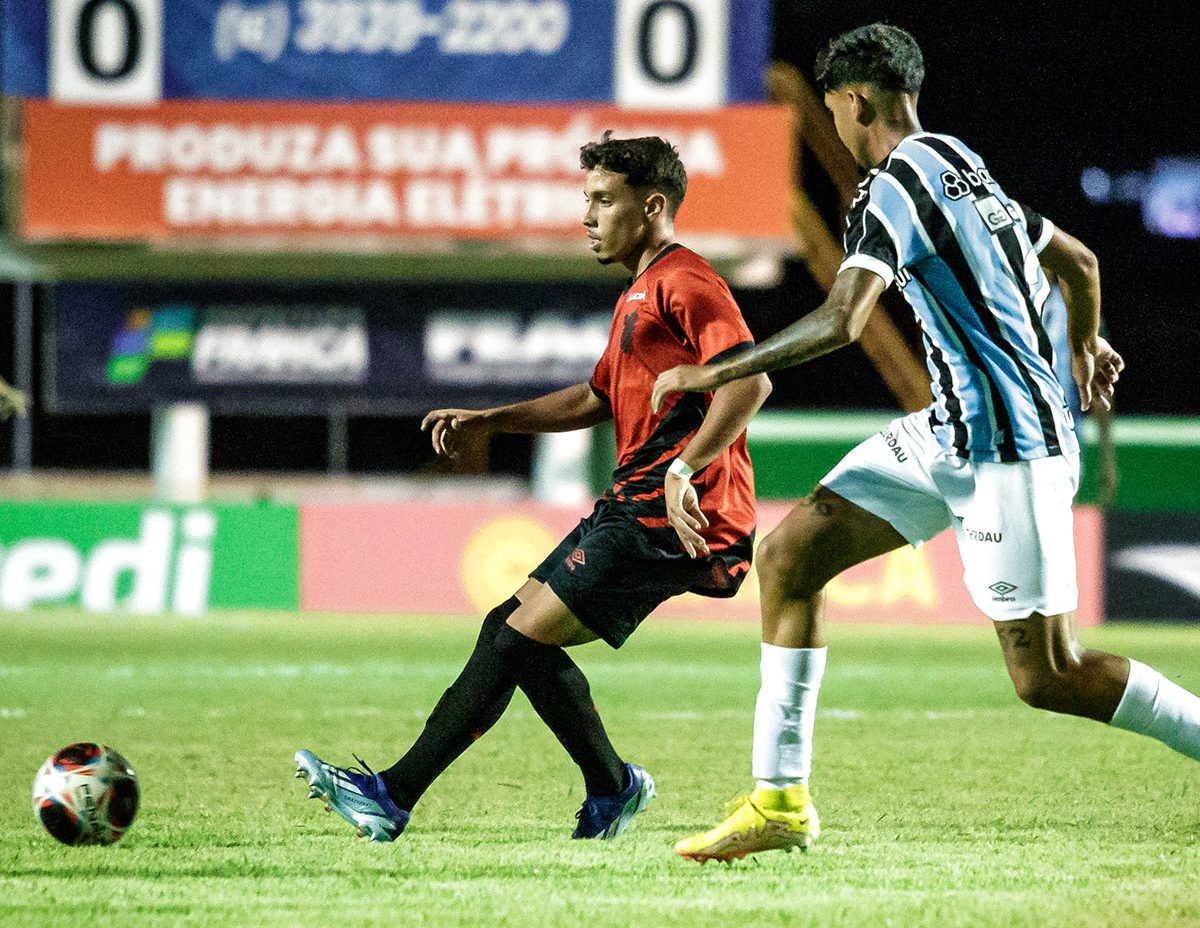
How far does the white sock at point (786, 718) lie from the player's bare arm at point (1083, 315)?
3.69ft

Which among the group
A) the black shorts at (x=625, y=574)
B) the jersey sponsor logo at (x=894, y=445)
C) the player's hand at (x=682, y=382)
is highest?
the player's hand at (x=682, y=382)

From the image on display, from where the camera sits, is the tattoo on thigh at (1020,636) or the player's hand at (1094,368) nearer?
the tattoo on thigh at (1020,636)

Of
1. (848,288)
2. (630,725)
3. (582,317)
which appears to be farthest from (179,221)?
(848,288)

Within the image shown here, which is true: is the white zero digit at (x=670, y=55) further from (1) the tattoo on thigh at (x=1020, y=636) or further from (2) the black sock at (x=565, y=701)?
(1) the tattoo on thigh at (x=1020, y=636)

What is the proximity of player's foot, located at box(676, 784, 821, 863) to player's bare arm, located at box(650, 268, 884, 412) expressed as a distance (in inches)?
44.0

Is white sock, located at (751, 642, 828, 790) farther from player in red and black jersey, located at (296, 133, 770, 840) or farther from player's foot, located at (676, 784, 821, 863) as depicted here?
player in red and black jersey, located at (296, 133, 770, 840)

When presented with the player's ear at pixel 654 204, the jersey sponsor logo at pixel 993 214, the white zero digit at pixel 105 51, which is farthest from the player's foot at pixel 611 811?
the white zero digit at pixel 105 51

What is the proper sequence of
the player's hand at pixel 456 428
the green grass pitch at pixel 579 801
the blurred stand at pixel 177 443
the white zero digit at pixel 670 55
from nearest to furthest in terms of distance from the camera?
the green grass pitch at pixel 579 801 → the player's hand at pixel 456 428 → the white zero digit at pixel 670 55 → the blurred stand at pixel 177 443

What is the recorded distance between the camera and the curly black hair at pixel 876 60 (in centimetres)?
476

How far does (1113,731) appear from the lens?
8.16 m

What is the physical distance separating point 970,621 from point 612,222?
1010 cm

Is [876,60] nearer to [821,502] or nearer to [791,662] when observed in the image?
[821,502]

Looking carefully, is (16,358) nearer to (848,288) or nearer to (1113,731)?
(1113,731)

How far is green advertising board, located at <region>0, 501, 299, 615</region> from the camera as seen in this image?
47.6 ft
